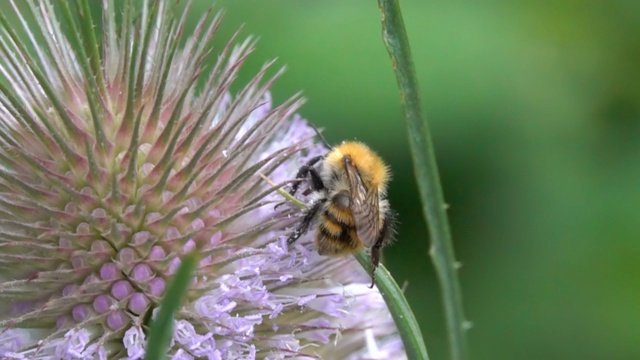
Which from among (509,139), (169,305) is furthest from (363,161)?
(509,139)

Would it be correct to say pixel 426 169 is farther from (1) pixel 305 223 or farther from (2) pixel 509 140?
(2) pixel 509 140

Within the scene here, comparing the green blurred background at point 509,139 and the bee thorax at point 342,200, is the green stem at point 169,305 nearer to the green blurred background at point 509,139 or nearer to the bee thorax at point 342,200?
→ the bee thorax at point 342,200

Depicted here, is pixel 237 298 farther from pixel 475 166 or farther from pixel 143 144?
pixel 475 166

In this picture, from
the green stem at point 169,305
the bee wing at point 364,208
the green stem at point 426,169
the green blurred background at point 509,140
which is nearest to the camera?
the green stem at point 169,305

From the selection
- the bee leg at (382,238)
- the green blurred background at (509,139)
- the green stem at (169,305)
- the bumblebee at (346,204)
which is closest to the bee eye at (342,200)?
the bumblebee at (346,204)

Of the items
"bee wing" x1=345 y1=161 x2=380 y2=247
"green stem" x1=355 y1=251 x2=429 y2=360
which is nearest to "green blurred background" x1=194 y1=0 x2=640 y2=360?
"bee wing" x1=345 y1=161 x2=380 y2=247

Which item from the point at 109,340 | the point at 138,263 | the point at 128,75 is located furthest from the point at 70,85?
the point at 109,340
